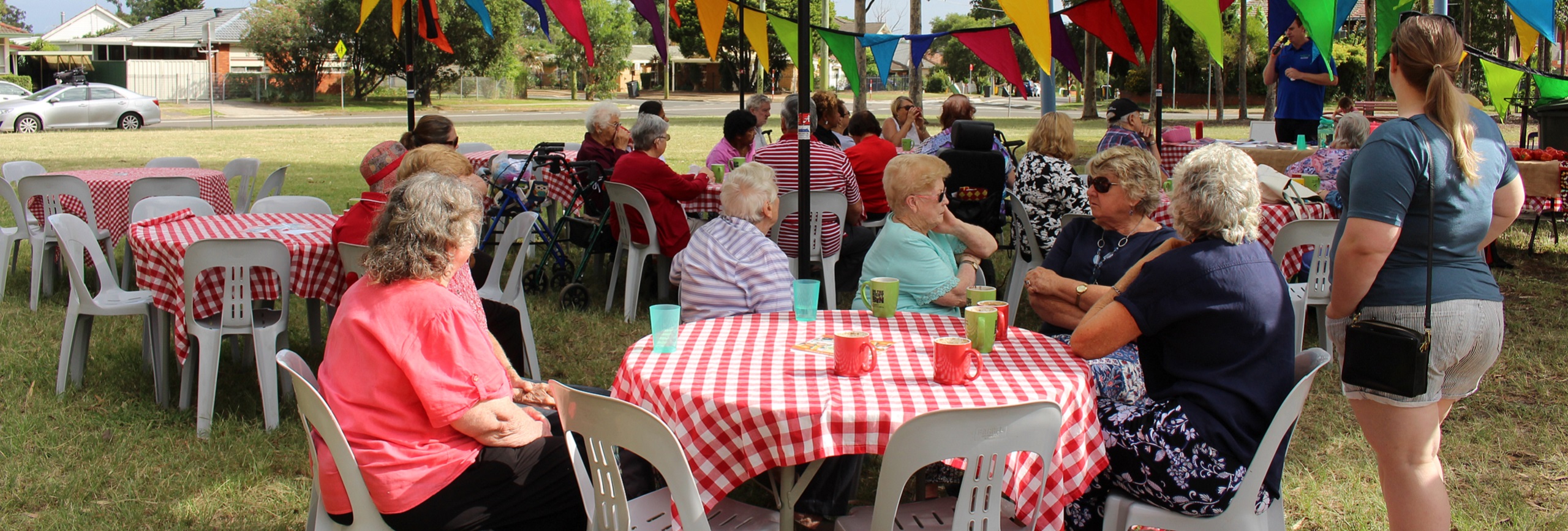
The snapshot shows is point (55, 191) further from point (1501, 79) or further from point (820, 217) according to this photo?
point (1501, 79)

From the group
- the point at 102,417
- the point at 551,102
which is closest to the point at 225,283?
the point at 102,417

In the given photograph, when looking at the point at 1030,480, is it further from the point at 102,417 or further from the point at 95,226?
the point at 95,226

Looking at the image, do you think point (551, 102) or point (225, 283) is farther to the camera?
Answer: point (551, 102)

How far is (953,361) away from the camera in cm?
229

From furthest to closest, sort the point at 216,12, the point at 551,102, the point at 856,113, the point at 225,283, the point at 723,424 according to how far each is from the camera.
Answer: the point at 216,12
the point at 551,102
the point at 856,113
the point at 225,283
the point at 723,424

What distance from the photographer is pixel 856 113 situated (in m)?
7.13

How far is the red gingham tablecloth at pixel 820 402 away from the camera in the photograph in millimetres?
2088

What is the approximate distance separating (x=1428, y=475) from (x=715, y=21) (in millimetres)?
4641

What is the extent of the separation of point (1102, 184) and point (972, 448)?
1.74m

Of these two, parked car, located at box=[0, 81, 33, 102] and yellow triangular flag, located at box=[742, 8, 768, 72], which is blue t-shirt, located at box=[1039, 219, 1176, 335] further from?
parked car, located at box=[0, 81, 33, 102]

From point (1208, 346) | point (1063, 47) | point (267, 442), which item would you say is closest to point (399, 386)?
point (1208, 346)

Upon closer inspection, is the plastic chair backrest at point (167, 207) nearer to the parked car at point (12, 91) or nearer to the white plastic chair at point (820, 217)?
the white plastic chair at point (820, 217)

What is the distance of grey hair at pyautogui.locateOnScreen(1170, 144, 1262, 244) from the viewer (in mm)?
2297

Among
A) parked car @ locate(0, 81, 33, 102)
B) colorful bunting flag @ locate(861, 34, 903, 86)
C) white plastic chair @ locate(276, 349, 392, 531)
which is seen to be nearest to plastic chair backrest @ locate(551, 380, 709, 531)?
white plastic chair @ locate(276, 349, 392, 531)
